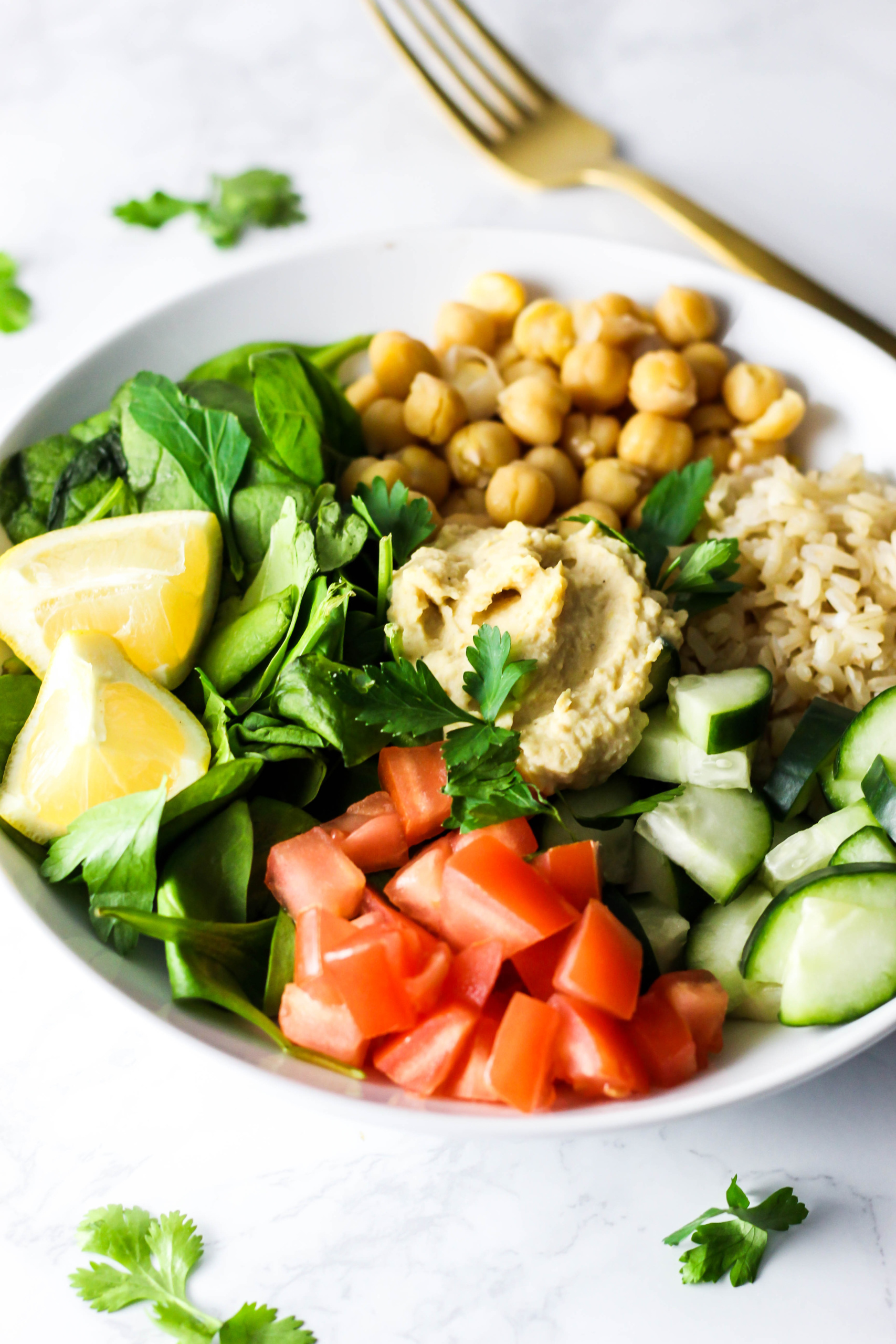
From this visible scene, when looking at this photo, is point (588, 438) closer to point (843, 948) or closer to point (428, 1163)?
point (843, 948)

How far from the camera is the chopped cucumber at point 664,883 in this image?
1.91 m

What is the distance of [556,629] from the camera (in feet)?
6.42

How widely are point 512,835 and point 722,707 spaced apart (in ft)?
1.42

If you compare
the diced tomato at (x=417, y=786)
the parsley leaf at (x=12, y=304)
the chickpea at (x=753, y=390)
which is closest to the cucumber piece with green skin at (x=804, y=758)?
the diced tomato at (x=417, y=786)

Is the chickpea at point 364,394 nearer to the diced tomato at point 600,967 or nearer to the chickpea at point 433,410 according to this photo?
the chickpea at point 433,410

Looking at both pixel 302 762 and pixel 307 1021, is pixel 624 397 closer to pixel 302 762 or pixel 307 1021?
pixel 302 762

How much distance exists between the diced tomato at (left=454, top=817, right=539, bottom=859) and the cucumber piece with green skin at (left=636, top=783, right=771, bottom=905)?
0.22 meters

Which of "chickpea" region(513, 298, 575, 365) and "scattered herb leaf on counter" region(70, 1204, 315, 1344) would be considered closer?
"scattered herb leaf on counter" region(70, 1204, 315, 1344)

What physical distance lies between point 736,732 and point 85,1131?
4.35 feet

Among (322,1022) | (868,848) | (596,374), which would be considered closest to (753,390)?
(596,374)

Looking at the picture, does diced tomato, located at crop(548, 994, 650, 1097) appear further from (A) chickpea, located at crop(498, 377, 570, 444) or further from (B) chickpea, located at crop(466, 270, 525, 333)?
(B) chickpea, located at crop(466, 270, 525, 333)

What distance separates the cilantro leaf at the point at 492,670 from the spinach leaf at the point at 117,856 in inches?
21.5

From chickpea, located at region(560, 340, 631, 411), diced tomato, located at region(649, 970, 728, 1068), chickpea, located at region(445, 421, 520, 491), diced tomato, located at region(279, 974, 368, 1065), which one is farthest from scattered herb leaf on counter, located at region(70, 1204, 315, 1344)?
chickpea, located at region(560, 340, 631, 411)

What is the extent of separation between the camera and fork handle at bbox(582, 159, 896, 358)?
8.67 ft
